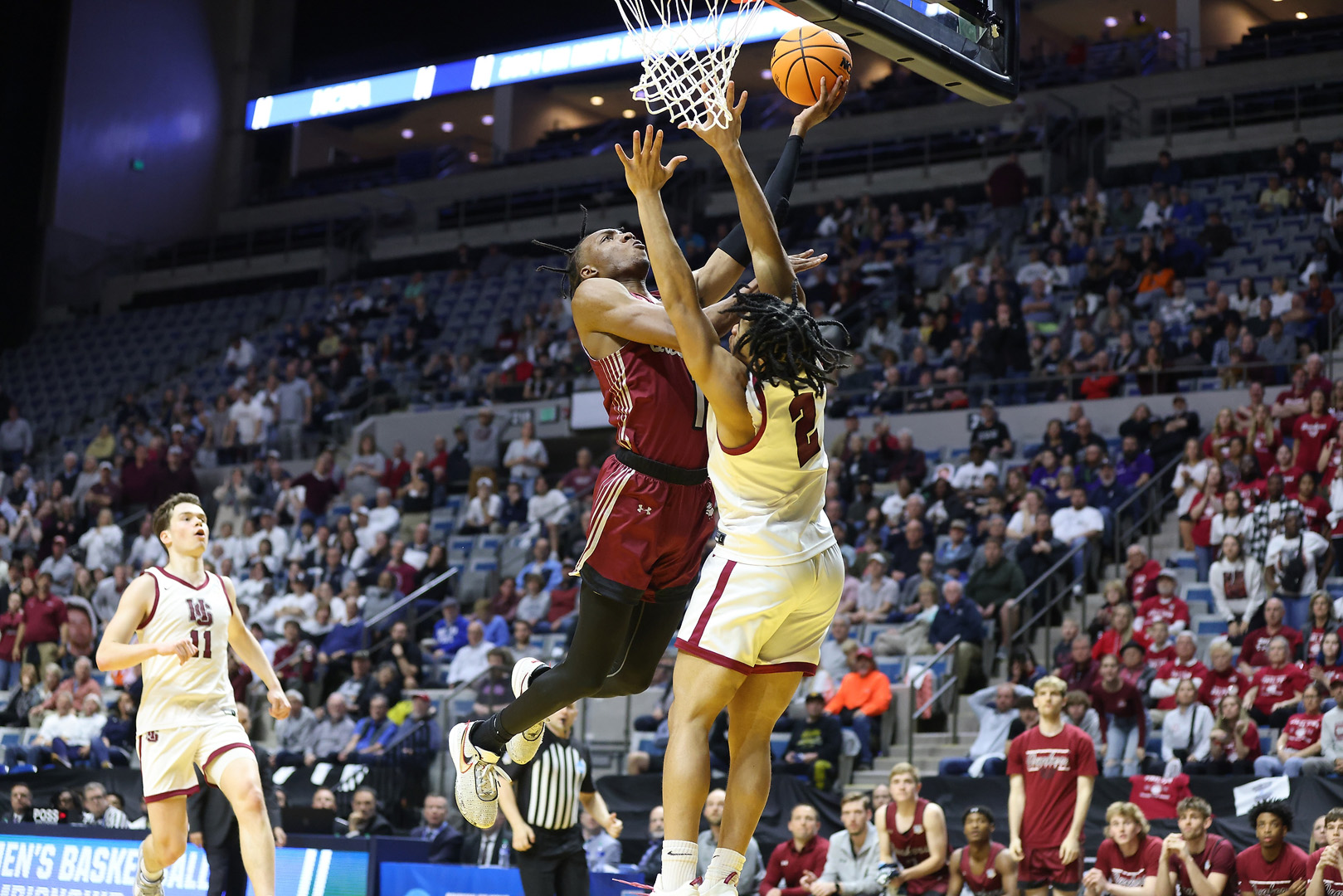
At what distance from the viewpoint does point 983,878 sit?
8.73m

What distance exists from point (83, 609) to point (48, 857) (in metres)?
7.41

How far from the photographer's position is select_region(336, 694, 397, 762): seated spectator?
13.2m

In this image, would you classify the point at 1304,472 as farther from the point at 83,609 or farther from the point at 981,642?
the point at 83,609

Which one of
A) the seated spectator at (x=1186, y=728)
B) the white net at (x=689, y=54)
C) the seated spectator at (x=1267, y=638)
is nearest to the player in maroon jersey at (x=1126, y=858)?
the seated spectator at (x=1186, y=728)

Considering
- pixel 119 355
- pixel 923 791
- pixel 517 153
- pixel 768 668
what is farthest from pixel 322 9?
pixel 768 668

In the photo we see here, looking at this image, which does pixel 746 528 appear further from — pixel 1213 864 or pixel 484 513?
A: pixel 484 513

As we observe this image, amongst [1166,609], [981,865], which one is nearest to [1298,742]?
[1166,609]

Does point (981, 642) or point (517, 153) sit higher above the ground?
point (517, 153)

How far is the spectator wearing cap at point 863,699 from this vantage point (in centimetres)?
1161

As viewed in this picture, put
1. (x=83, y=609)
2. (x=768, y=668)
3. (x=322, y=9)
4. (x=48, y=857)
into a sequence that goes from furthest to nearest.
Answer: (x=322, y=9) < (x=83, y=609) < (x=48, y=857) < (x=768, y=668)

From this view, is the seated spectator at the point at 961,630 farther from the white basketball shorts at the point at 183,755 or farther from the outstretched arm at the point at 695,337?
the outstretched arm at the point at 695,337

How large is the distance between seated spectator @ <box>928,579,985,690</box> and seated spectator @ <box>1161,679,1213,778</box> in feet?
7.48

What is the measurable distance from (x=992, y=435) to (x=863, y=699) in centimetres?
430

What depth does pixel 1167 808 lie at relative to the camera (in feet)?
30.3
